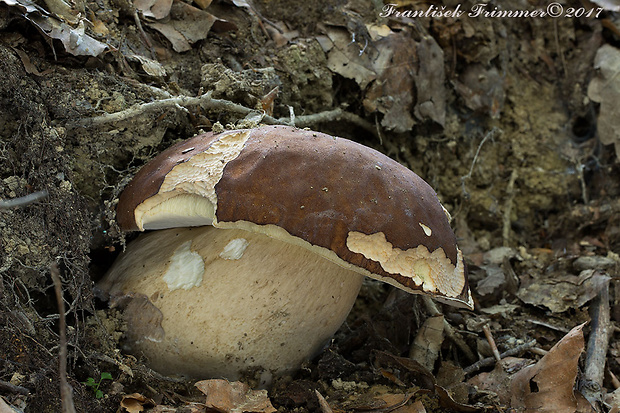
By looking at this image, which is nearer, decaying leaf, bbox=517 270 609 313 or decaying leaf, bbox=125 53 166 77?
decaying leaf, bbox=125 53 166 77

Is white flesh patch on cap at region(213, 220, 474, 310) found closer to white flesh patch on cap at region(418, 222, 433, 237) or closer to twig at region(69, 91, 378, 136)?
white flesh patch on cap at region(418, 222, 433, 237)

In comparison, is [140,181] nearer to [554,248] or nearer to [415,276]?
[415,276]

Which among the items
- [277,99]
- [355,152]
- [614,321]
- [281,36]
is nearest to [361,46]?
[281,36]

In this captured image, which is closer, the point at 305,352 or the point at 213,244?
the point at 213,244

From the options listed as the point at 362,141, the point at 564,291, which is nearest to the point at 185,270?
the point at 362,141

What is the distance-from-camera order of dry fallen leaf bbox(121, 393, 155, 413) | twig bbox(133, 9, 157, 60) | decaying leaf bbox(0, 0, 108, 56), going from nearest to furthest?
dry fallen leaf bbox(121, 393, 155, 413)
decaying leaf bbox(0, 0, 108, 56)
twig bbox(133, 9, 157, 60)

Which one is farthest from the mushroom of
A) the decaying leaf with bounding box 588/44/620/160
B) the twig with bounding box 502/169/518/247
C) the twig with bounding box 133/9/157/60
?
the decaying leaf with bounding box 588/44/620/160
